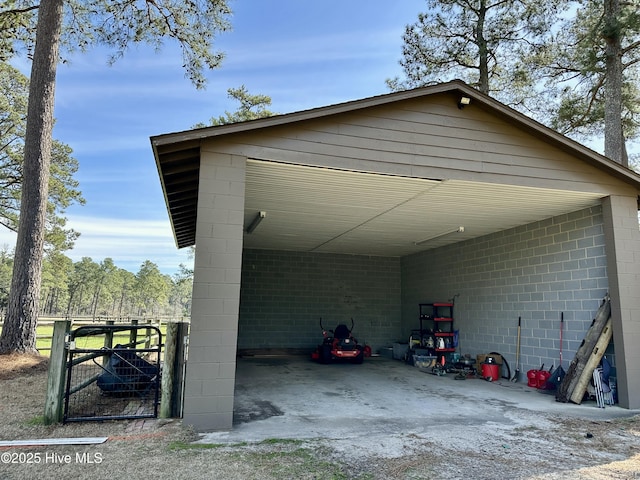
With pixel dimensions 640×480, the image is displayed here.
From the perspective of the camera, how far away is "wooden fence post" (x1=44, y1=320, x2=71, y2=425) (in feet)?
13.2

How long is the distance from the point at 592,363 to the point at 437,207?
310 centimetres

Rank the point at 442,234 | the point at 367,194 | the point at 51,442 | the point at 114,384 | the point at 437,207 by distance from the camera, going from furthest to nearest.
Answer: the point at 442,234 < the point at 437,207 < the point at 367,194 < the point at 114,384 < the point at 51,442

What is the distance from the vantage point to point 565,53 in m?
11.0

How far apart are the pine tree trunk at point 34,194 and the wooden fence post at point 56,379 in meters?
4.14

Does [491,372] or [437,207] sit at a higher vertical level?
[437,207]

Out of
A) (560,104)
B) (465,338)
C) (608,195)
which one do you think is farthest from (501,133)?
(560,104)

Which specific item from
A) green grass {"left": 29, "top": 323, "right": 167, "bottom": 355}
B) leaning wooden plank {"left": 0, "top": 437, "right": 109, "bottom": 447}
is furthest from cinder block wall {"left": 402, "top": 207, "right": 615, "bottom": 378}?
leaning wooden plank {"left": 0, "top": 437, "right": 109, "bottom": 447}

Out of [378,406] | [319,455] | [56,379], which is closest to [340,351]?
[378,406]

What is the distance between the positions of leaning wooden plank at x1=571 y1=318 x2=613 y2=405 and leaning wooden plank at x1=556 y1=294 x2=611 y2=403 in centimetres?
4

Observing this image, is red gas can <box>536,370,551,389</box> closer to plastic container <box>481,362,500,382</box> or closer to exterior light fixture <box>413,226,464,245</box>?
plastic container <box>481,362,500,382</box>

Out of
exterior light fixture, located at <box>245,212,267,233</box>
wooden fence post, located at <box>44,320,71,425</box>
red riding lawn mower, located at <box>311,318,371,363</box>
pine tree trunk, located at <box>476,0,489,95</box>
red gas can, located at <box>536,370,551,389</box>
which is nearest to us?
Result: wooden fence post, located at <box>44,320,71,425</box>

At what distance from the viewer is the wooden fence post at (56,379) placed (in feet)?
13.2

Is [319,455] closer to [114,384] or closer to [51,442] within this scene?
[51,442]

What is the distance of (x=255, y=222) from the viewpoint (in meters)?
8.22
